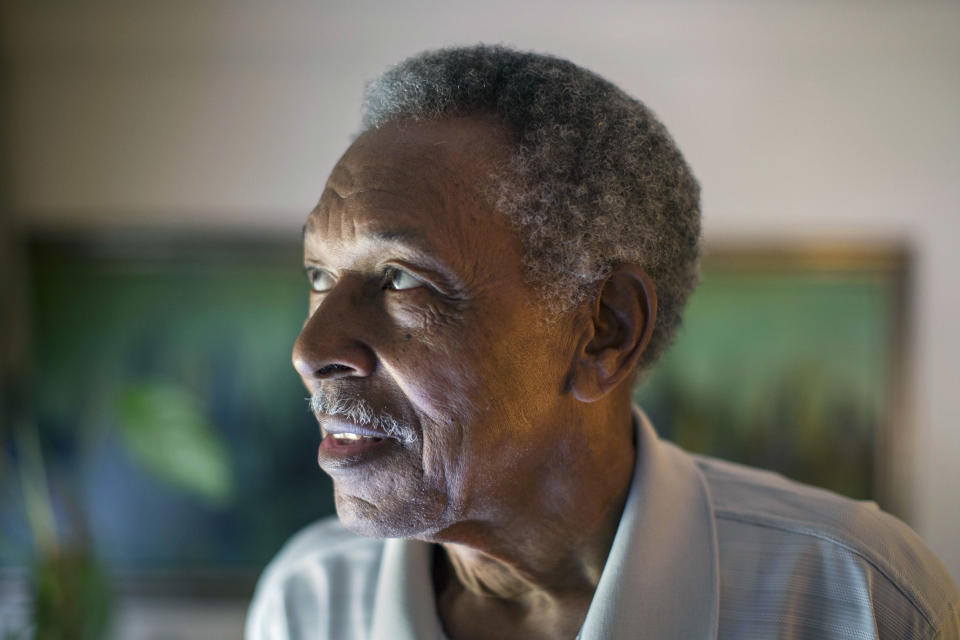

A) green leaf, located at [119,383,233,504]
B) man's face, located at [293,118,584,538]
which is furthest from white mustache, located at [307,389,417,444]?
green leaf, located at [119,383,233,504]

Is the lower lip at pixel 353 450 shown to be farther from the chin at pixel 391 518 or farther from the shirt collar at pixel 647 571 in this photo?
the shirt collar at pixel 647 571

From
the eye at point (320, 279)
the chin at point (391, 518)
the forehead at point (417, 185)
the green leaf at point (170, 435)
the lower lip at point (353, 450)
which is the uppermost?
the forehead at point (417, 185)

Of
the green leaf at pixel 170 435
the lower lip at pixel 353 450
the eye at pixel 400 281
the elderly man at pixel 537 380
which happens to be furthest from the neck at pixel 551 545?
the green leaf at pixel 170 435

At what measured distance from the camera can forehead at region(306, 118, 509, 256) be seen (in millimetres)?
826

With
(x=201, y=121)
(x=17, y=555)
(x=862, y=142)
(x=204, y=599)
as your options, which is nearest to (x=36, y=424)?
(x=17, y=555)

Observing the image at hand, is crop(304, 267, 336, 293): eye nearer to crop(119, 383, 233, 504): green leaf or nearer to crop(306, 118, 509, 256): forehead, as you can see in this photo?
crop(306, 118, 509, 256): forehead

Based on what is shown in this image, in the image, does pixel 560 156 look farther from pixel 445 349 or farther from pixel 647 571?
pixel 647 571

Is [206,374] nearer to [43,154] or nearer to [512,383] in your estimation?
[43,154]

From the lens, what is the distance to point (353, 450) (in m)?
0.85

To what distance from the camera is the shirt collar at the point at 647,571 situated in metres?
0.85

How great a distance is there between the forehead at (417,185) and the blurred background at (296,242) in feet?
7.02

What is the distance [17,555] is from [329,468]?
276 centimetres

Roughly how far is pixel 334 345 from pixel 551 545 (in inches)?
14.1

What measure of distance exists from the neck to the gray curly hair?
20 cm
